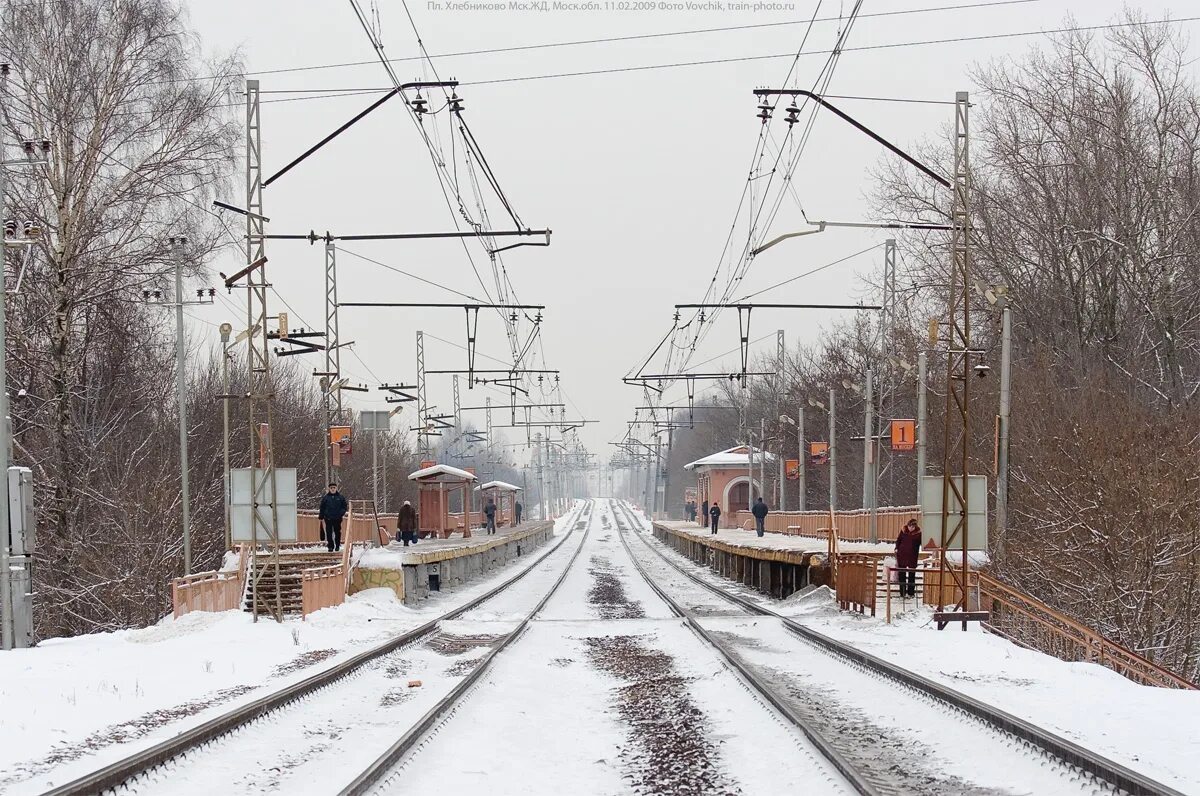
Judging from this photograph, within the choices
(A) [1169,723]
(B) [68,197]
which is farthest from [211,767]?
(B) [68,197]

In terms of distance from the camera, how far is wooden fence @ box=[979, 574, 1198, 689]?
727 inches

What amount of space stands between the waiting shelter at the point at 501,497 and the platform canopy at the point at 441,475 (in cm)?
2064

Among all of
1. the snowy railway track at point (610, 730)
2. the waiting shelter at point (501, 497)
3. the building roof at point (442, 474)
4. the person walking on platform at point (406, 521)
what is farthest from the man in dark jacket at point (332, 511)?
the waiting shelter at point (501, 497)

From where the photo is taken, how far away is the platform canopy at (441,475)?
155 feet

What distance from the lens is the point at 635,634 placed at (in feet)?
73.3

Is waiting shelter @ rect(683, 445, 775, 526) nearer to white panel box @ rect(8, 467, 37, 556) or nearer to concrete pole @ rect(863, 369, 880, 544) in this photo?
concrete pole @ rect(863, 369, 880, 544)

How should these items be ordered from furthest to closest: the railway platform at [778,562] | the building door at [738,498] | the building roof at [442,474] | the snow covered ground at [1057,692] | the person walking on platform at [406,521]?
the building door at [738,498], the building roof at [442,474], the person walking on platform at [406,521], the railway platform at [778,562], the snow covered ground at [1057,692]

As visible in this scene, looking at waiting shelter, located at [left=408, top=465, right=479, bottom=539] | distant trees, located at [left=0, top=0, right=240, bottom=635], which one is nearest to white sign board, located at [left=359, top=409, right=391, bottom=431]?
distant trees, located at [left=0, top=0, right=240, bottom=635]

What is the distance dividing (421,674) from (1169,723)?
344 inches

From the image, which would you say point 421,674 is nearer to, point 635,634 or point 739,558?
point 635,634

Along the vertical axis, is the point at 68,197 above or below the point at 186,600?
above

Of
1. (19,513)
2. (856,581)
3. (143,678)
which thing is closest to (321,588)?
(19,513)

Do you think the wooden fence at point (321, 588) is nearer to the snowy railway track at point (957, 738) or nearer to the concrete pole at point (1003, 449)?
the snowy railway track at point (957, 738)

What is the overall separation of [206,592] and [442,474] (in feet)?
80.5
